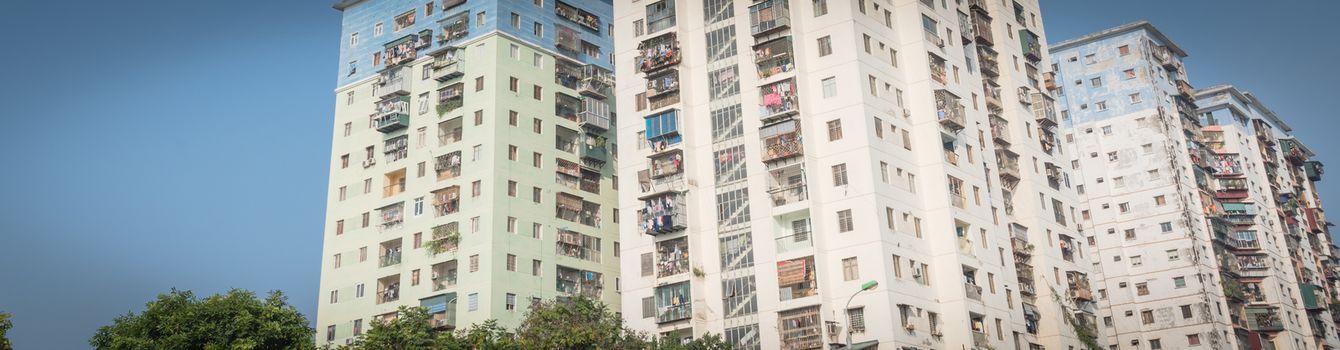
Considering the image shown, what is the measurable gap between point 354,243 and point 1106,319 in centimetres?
5300

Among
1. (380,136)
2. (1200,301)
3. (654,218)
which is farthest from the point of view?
(1200,301)

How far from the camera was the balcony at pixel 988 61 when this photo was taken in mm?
72812

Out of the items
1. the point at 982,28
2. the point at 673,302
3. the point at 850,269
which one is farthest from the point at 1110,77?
the point at 673,302

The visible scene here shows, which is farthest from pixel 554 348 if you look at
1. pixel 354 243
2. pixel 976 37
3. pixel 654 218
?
pixel 976 37

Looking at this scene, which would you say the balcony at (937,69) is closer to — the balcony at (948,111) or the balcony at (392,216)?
the balcony at (948,111)

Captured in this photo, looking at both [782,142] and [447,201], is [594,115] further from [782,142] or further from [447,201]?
[782,142]

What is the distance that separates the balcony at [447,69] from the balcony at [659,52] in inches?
477

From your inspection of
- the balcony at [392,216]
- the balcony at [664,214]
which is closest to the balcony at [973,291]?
the balcony at [664,214]

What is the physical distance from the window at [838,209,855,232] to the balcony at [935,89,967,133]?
7.99 metres

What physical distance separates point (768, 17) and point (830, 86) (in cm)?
492

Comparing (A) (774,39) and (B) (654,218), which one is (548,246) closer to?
(B) (654,218)

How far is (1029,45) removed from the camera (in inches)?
3041

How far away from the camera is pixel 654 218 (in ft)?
210

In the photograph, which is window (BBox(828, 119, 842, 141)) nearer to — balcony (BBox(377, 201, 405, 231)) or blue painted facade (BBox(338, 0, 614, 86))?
blue painted facade (BBox(338, 0, 614, 86))
